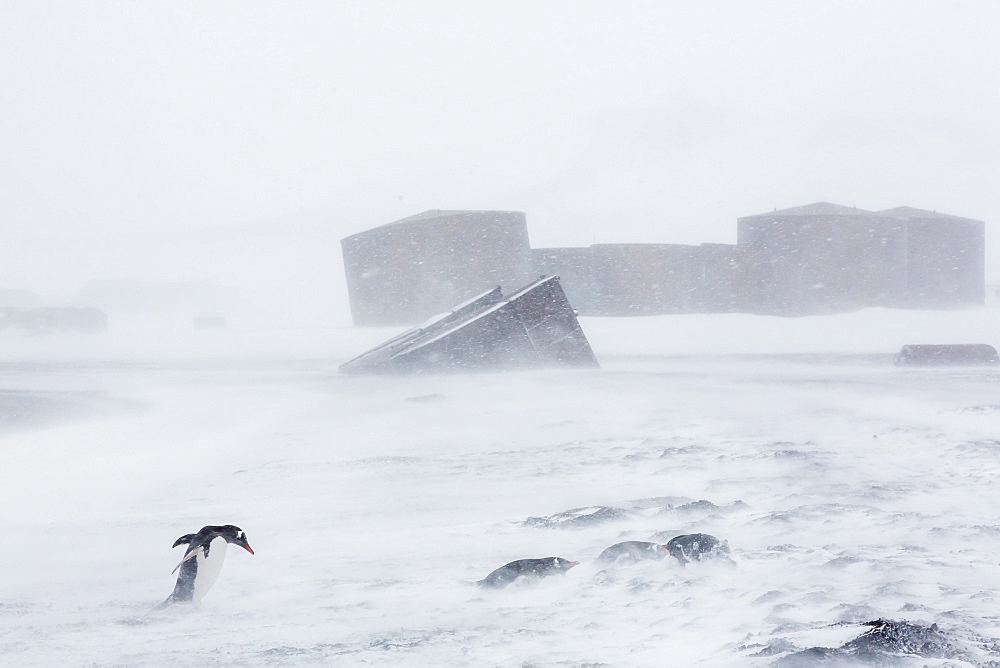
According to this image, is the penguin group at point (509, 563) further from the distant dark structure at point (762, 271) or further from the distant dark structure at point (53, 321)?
the distant dark structure at point (53, 321)

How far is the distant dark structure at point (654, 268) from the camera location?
23.3 meters

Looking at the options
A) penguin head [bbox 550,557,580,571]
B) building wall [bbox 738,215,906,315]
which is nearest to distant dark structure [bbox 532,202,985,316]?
building wall [bbox 738,215,906,315]

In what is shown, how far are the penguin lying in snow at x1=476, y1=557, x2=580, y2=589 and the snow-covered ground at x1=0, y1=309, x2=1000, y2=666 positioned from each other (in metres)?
0.06

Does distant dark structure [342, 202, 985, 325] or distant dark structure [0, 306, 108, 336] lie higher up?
distant dark structure [0, 306, 108, 336]

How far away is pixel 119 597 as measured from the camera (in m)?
3.25

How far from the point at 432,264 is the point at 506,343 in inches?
481

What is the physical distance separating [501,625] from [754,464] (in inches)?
110

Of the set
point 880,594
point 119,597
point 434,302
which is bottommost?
point 880,594

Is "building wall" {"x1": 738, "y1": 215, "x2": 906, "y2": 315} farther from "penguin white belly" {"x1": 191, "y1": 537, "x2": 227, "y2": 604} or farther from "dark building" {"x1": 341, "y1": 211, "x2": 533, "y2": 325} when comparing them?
"penguin white belly" {"x1": 191, "y1": 537, "x2": 227, "y2": 604}

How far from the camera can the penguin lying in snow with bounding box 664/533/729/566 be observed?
3.30 metres

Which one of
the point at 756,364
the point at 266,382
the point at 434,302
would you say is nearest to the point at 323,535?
the point at 266,382

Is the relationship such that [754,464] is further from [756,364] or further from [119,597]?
[756,364]

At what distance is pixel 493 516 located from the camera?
4188mm

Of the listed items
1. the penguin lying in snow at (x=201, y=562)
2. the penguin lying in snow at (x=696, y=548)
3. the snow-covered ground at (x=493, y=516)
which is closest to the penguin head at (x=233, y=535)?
the penguin lying in snow at (x=201, y=562)
